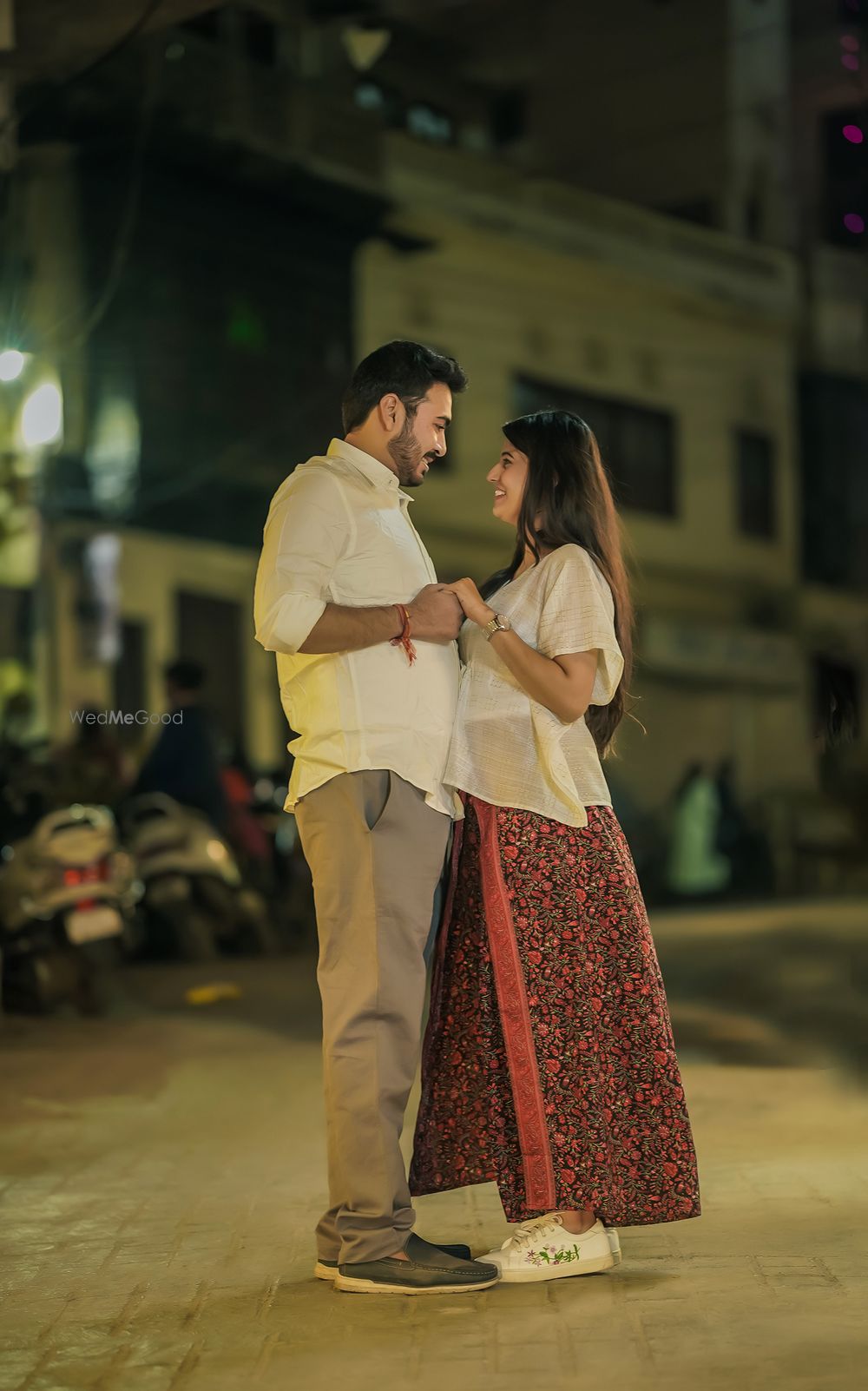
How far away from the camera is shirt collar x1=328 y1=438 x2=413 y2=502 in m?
3.67

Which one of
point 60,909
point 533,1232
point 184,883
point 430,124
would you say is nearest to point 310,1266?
point 533,1232

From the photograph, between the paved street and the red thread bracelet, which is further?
the red thread bracelet

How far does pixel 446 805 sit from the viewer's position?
3648 millimetres

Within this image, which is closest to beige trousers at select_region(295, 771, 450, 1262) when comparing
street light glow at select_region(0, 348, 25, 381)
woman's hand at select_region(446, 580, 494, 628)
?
woman's hand at select_region(446, 580, 494, 628)

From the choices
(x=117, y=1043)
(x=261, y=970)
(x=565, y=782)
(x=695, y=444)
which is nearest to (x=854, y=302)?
(x=695, y=444)

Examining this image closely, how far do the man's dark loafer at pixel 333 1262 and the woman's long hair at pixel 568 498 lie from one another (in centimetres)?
122

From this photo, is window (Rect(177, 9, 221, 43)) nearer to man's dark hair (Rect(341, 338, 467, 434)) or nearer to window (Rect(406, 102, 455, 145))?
window (Rect(406, 102, 455, 145))

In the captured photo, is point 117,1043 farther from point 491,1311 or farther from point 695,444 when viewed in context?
point 695,444

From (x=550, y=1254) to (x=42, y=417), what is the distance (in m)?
9.36

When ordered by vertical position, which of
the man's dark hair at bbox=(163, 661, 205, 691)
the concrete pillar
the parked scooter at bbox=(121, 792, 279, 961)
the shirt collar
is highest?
the concrete pillar

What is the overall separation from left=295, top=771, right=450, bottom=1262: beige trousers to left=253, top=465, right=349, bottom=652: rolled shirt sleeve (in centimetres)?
30

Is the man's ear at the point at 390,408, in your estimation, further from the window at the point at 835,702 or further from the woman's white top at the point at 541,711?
the window at the point at 835,702

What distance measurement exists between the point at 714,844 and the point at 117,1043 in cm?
786

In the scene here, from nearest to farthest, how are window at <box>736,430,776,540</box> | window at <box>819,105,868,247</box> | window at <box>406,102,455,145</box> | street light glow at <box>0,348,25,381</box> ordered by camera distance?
street light glow at <box>0,348,25,381</box> → window at <box>819,105,868,247</box> → window at <box>406,102,455,145</box> → window at <box>736,430,776,540</box>
